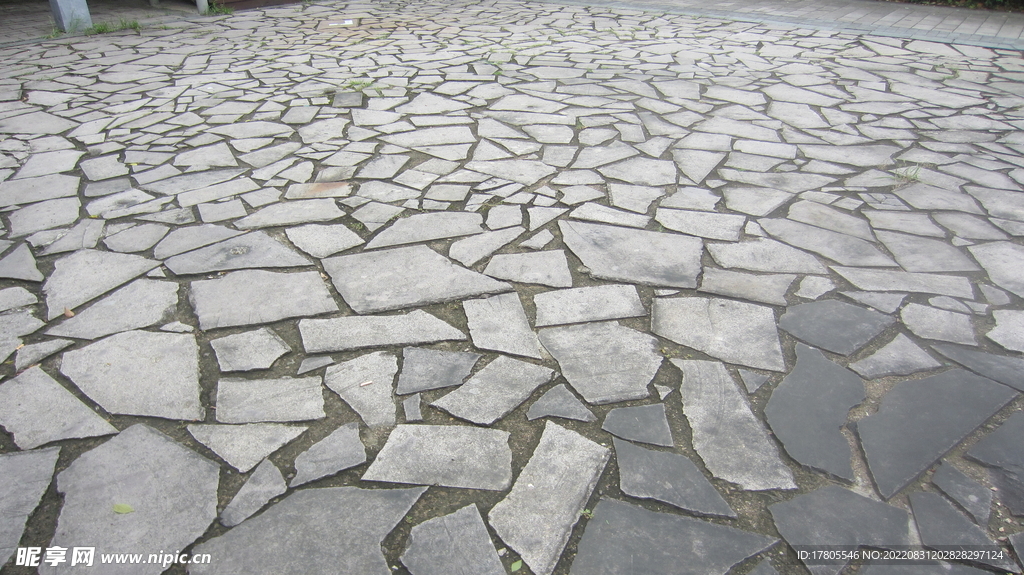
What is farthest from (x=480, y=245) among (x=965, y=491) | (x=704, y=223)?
(x=965, y=491)

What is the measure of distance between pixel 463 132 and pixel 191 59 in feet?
13.3

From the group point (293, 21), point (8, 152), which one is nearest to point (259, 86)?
point (8, 152)

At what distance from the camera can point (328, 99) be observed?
18.7ft

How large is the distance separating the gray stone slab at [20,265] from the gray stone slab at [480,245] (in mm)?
1909

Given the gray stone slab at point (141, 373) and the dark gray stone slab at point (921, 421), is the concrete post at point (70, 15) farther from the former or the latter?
the dark gray stone slab at point (921, 421)

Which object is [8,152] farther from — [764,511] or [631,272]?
[764,511]

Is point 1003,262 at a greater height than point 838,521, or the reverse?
point 1003,262

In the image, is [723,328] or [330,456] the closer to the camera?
[330,456]

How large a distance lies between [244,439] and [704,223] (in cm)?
250

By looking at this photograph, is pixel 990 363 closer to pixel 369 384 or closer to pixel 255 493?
pixel 369 384

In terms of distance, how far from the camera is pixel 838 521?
6.07 feet

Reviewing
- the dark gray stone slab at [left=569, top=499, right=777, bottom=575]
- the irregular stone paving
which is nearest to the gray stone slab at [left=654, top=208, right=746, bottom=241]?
the irregular stone paving

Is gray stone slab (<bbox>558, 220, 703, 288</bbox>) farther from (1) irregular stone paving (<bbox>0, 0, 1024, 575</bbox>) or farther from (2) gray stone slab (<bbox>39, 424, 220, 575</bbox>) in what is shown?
(2) gray stone slab (<bbox>39, 424, 220, 575</bbox>)

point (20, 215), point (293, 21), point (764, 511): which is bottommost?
point (764, 511)
